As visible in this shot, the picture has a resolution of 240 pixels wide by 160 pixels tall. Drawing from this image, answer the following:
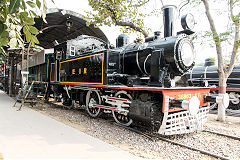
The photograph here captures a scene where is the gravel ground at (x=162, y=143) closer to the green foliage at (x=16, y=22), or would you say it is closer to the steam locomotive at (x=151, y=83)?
the steam locomotive at (x=151, y=83)

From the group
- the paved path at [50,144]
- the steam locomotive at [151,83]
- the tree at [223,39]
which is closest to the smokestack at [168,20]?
the steam locomotive at [151,83]

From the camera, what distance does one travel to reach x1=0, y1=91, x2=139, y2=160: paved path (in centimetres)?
290

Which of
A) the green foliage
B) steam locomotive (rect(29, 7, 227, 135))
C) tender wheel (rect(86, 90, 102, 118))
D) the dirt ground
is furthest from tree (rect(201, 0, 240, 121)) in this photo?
the green foliage

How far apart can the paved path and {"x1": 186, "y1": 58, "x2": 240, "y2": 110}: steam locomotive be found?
5.45 m

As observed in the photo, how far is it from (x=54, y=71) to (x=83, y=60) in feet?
9.43

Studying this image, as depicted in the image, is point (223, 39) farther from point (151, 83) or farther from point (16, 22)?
point (16, 22)

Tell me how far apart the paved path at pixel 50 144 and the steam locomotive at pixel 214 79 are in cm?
545

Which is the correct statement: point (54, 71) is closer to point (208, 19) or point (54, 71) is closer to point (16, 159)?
point (16, 159)

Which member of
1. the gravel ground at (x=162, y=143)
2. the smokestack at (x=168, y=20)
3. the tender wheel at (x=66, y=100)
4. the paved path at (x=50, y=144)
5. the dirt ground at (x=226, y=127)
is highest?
the smokestack at (x=168, y=20)

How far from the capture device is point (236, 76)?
7.74m

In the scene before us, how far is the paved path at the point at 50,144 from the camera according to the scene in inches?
114

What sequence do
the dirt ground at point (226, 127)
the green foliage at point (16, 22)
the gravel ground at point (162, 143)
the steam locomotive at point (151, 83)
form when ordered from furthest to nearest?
the dirt ground at point (226, 127) → the steam locomotive at point (151, 83) → the gravel ground at point (162, 143) → the green foliage at point (16, 22)

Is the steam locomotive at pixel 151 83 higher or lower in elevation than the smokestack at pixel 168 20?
lower

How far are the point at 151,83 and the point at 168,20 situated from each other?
1.90m
